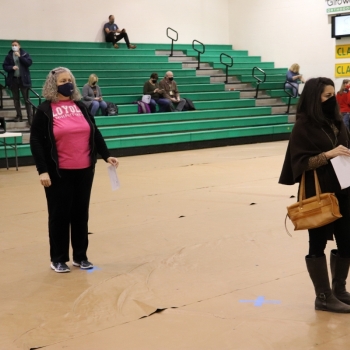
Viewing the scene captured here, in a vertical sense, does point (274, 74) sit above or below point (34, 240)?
above

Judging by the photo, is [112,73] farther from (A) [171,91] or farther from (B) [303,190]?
(B) [303,190]

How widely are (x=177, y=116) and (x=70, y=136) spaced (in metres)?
12.2

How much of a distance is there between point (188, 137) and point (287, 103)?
5634mm

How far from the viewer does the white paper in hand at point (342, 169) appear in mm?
3852

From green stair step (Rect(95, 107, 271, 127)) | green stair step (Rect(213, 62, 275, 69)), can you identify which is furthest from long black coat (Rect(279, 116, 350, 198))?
green stair step (Rect(213, 62, 275, 69))

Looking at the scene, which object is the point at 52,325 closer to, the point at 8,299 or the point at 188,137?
the point at 8,299

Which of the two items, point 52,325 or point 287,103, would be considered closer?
point 52,325

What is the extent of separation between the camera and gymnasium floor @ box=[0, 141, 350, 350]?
374 cm

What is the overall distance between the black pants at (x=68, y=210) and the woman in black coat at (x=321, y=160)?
184 cm

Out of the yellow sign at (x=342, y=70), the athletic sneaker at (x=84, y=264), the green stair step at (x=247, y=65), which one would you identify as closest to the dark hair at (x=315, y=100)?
the athletic sneaker at (x=84, y=264)

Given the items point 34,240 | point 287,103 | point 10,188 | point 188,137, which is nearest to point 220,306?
point 34,240

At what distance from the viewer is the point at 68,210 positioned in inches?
204

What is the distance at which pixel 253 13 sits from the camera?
24.0 metres

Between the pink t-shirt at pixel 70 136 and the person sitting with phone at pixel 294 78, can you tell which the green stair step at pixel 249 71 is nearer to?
the person sitting with phone at pixel 294 78
